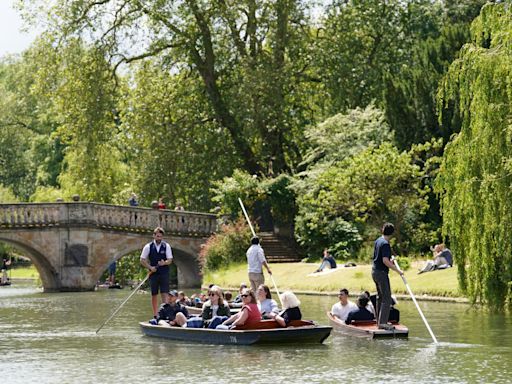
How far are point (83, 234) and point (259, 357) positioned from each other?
82.2 feet

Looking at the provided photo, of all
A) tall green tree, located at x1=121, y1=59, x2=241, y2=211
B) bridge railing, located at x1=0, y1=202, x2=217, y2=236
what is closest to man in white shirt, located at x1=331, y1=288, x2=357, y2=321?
bridge railing, located at x1=0, y1=202, x2=217, y2=236

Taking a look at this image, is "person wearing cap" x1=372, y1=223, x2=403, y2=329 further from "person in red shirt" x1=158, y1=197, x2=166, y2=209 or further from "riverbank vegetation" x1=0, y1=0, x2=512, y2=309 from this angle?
"person in red shirt" x1=158, y1=197, x2=166, y2=209

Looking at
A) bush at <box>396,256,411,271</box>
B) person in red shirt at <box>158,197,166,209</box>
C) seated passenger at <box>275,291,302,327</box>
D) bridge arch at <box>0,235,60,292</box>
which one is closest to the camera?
seated passenger at <box>275,291,302,327</box>

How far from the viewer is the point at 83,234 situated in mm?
41688

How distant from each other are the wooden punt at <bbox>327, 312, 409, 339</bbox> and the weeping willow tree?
359 centimetres

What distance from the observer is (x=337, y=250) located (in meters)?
39.5

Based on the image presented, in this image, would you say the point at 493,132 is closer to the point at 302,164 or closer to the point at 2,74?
the point at 302,164

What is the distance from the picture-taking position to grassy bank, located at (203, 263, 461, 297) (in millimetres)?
29406

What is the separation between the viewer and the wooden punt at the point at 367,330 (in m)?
19.3

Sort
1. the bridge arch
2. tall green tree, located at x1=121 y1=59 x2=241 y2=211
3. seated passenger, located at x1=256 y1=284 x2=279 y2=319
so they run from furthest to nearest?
tall green tree, located at x1=121 y1=59 x2=241 y2=211, the bridge arch, seated passenger, located at x1=256 y1=284 x2=279 y2=319

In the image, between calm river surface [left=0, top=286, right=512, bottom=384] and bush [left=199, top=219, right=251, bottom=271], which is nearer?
calm river surface [left=0, top=286, right=512, bottom=384]

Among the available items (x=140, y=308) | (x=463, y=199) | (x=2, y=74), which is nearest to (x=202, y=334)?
(x=463, y=199)

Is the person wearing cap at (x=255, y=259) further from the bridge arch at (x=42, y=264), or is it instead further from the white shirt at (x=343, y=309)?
the bridge arch at (x=42, y=264)

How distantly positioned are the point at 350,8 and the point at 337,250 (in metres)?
12.2
